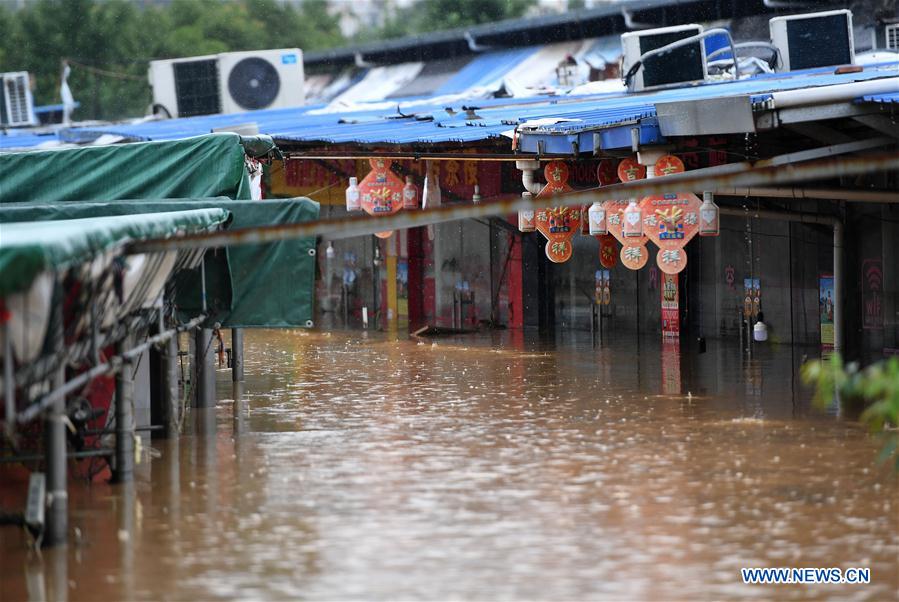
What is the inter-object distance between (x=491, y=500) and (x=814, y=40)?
545 inches

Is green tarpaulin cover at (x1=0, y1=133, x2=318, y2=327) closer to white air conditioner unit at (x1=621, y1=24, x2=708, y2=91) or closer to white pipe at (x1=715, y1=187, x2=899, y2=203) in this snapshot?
white pipe at (x1=715, y1=187, x2=899, y2=203)

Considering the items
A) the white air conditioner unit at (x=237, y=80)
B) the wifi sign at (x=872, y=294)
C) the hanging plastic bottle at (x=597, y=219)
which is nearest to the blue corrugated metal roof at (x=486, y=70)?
the white air conditioner unit at (x=237, y=80)

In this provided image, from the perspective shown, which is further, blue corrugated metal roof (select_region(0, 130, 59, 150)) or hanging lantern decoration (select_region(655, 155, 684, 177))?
blue corrugated metal roof (select_region(0, 130, 59, 150))

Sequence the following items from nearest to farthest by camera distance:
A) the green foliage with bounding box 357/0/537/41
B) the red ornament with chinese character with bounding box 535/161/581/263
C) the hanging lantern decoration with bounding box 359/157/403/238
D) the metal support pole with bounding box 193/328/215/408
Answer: the metal support pole with bounding box 193/328/215/408 → the red ornament with chinese character with bounding box 535/161/581/263 → the hanging lantern decoration with bounding box 359/157/403/238 → the green foliage with bounding box 357/0/537/41

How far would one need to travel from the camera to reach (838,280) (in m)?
18.8

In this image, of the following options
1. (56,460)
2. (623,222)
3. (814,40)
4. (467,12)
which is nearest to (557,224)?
(623,222)

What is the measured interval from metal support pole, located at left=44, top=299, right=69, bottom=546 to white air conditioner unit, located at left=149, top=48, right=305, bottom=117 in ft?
75.3

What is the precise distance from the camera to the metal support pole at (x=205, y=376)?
626 inches

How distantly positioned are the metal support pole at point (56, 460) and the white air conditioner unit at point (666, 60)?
41.8 feet

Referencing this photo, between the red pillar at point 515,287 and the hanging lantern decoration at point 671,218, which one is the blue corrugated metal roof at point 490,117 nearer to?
the hanging lantern decoration at point 671,218

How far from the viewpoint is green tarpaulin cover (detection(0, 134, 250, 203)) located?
49.5 feet

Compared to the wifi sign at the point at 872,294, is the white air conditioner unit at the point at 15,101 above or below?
above

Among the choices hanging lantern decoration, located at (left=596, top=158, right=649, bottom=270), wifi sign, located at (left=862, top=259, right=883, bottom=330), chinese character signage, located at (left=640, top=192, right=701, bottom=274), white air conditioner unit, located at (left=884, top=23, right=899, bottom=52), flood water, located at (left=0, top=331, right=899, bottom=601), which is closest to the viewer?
flood water, located at (left=0, top=331, right=899, bottom=601)

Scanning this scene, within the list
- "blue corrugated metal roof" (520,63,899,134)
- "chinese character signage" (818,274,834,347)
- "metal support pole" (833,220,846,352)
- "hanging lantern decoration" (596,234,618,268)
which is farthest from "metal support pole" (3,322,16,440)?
"chinese character signage" (818,274,834,347)
